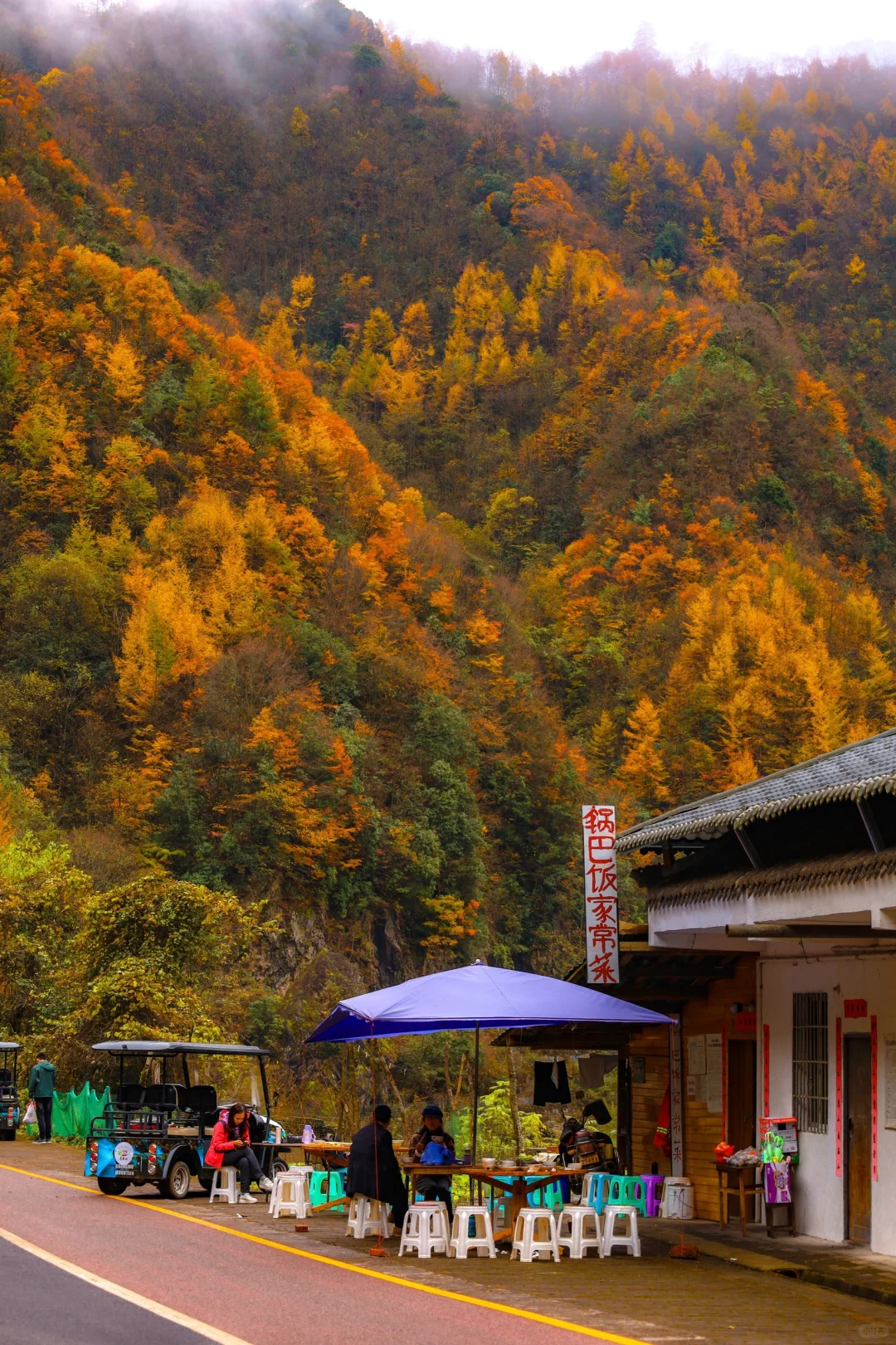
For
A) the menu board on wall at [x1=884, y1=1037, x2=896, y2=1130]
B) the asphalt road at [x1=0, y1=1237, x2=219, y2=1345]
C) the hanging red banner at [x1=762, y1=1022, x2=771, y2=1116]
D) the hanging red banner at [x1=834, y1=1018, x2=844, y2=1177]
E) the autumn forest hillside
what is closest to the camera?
the asphalt road at [x1=0, y1=1237, x2=219, y2=1345]

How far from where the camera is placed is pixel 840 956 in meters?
15.9

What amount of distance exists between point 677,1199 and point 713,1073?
1.85 metres

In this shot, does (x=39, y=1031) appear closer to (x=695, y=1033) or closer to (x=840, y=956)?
(x=695, y=1033)

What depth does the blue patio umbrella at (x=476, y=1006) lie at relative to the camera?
47.4 feet

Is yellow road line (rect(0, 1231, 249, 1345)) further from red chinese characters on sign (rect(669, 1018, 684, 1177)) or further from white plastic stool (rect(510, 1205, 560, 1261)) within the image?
red chinese characters on sign (rect(669, 1018, 684, 1177))

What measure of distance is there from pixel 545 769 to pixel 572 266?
5897cm

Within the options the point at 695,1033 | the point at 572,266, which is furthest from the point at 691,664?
the point at 695,1033

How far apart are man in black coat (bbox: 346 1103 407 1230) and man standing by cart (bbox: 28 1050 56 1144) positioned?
41.8ft

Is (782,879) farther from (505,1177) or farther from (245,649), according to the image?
(245,649)

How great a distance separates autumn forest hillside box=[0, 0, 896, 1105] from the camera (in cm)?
5803

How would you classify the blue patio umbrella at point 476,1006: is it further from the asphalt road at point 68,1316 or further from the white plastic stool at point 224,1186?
the asphalt road at point 68,1316

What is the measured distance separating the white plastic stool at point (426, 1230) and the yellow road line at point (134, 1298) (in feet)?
10.1

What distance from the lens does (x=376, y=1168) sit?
14.8m

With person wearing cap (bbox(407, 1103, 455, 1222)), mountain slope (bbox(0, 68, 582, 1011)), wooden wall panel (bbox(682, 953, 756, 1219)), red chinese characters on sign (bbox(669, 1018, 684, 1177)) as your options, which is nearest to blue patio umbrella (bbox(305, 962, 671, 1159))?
person wearing cap (bbox(407, 1103, 455, 1222))
